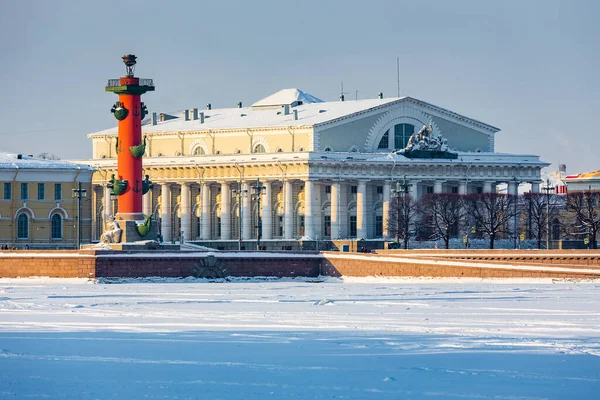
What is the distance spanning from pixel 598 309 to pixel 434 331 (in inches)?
279

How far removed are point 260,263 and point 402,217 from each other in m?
31.3

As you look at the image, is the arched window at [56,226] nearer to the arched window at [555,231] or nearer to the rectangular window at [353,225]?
the rectangular window at [353,225]

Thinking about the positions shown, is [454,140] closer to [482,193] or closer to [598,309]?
[482,193]

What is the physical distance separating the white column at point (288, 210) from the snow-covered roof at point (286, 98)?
13562 millimetres

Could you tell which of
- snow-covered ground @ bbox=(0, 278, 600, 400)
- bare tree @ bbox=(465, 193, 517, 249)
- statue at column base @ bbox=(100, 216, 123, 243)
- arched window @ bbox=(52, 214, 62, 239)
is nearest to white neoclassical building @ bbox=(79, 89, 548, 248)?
bare tree @ bbox=(465, 193, 517, 249)

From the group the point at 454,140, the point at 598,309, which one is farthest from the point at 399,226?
the point at 598,309

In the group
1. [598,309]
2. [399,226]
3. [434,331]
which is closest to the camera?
[434,331]

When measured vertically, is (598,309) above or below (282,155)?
below

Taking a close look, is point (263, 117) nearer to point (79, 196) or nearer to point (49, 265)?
point (79, 196)

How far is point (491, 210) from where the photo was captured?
98.4 metres

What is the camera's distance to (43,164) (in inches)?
3661

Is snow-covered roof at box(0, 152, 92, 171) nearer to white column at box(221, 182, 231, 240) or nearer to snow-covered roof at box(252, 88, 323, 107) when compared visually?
white column at box(221, 182, 231, 240)

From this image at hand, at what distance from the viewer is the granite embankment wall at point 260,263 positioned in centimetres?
6438

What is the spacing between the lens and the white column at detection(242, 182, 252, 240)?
10681 cm
